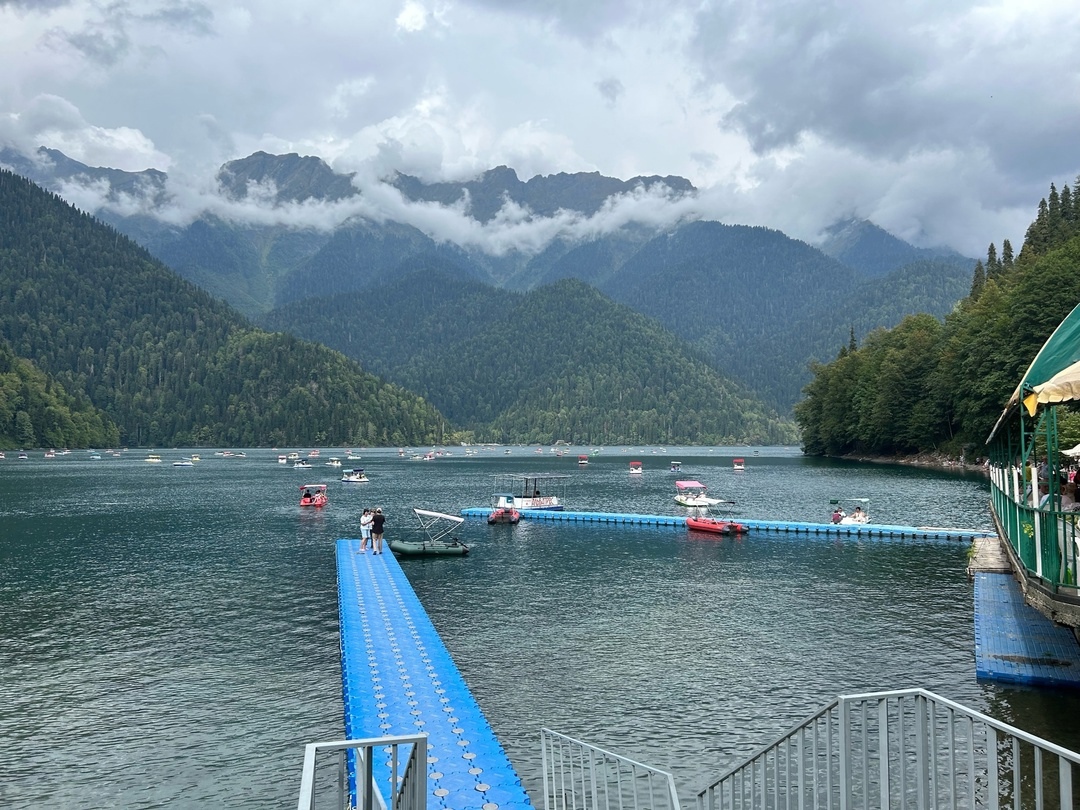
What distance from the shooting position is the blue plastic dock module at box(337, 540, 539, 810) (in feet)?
59.1

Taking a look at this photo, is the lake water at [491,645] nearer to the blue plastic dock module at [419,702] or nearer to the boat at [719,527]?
the blue plastic dock module at [419,702]

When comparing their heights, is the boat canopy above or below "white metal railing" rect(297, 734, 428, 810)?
above

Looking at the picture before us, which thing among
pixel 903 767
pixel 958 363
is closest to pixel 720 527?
pixel 903 767

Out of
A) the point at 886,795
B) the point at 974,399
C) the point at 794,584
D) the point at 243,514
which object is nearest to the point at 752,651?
Answer: the point at 794,584

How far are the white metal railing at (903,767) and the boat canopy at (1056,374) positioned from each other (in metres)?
5.96

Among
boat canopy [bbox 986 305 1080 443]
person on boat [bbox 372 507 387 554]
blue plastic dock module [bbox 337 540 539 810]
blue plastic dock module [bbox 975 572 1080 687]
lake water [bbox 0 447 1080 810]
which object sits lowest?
lake water [bbox 0 447 1080 810]

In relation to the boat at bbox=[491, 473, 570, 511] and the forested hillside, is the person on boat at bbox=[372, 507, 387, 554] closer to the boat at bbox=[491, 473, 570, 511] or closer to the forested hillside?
the boat at bbox=[491, 473, 570, 511]

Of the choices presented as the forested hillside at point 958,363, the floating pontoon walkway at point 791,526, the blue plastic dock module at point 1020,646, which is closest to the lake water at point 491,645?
the blue plastic dock module at point 1020,646

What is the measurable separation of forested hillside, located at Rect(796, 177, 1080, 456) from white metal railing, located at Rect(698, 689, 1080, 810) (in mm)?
93352

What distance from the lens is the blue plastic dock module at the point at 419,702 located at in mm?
18016

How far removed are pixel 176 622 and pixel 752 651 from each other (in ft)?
77.0

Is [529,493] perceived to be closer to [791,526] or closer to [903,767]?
[791,526]

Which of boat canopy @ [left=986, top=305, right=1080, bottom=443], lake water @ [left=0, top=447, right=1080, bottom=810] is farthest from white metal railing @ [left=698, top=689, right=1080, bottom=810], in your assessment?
boat canopy @ [left=986, top=305, right=1080, bottom=443]

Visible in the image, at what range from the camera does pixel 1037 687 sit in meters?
23.8
